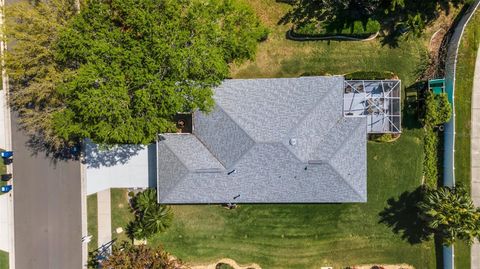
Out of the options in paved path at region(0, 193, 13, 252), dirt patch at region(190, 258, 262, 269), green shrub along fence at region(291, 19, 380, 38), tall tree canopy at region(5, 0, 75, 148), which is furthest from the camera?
paved path at region(0, 193, 13, 252)

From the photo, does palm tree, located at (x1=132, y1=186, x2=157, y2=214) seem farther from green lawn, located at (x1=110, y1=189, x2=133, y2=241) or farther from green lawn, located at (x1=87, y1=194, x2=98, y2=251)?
green lawn, located at (x1=87, y1=194, x2=98, y2=251)

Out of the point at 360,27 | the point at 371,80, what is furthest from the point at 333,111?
the point at 360,27

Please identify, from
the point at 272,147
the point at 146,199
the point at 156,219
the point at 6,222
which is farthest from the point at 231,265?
the point at 6,222

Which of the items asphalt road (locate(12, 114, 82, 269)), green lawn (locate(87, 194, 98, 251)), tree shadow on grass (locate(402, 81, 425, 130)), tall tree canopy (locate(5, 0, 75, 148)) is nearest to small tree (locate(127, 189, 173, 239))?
green lawn (locate(87, 194, 98, 251))

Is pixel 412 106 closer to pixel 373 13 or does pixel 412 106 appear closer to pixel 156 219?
pixel 373 13

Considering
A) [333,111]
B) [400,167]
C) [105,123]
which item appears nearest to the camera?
[105,123]

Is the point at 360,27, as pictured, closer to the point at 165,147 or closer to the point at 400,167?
the point at 400,167

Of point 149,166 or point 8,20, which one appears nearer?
point 8,20
